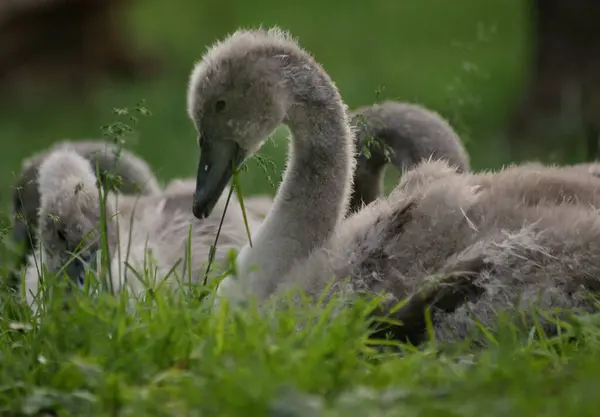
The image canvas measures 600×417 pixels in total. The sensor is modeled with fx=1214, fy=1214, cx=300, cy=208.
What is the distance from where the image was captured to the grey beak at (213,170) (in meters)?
5.03

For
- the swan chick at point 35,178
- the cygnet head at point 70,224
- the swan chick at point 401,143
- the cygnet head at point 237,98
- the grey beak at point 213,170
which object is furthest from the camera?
the swan chick at point 35,178

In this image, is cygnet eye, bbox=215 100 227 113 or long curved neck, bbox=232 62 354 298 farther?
long curved neck, bbox=232 62 354 298

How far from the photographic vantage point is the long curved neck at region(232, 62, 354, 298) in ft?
16.5

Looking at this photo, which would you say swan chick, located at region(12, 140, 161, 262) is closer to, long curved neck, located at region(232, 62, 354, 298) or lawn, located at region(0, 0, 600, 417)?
lawn, located at region(0, 0, 600, 417)

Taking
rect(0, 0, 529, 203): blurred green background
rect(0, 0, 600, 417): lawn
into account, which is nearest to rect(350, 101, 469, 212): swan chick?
rect(0, 0, 600, 417): lawn

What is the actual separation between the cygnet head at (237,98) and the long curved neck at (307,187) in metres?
0.07

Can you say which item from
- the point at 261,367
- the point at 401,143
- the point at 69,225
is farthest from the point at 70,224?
the point at 261,367

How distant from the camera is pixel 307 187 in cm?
509

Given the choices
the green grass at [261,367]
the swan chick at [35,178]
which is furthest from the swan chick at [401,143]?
the green grass at [261,367]

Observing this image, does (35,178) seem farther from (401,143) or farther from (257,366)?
(257,366)

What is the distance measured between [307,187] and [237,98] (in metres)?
0.49

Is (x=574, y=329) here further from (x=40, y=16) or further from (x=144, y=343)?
(x=40, y=16)

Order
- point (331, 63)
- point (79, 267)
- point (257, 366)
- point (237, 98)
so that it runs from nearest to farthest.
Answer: point (257, 366)
point (237, 98)
point (79, 267)
point (331, 63)

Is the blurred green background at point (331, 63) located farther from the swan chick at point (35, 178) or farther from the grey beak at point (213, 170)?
the grey beak at point (213, 170)
